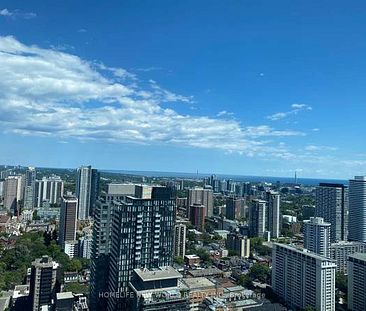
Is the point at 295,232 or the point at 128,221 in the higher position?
the point at 128,221

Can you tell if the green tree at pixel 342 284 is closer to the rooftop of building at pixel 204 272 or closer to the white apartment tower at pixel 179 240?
the rooftop of building at pixel 204 272

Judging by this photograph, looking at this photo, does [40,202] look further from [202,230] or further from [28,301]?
[28,301]

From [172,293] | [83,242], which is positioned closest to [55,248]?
[83,242]

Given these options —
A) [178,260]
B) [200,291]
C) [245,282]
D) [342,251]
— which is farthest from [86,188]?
[342,251]

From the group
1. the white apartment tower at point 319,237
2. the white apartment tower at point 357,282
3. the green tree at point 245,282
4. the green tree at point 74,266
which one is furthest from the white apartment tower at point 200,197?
the white apartment tower at point 357,282

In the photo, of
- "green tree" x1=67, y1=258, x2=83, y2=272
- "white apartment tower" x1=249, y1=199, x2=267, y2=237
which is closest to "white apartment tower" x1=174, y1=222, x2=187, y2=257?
"green tree" x1=67, y1=258, x2=83, y2=272

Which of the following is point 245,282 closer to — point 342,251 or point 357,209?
point 342,251
